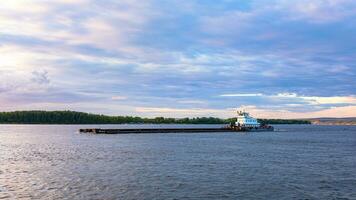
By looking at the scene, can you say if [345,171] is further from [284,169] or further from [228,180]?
[228,180]

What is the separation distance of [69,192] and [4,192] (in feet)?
16.0

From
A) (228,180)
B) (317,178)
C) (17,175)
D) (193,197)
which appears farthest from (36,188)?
(317,178)

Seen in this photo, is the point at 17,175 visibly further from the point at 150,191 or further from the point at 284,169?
the point at 284,169

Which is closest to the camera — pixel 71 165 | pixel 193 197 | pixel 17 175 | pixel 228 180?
pixel 193 197

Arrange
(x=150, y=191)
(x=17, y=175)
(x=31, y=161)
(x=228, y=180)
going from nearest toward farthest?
(x=150, y=191) < (x=228, y=180) < (x=17, y=175) < (x=31, y=161)

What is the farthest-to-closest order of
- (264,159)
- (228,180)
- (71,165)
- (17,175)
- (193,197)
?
(264,159) → (71,165) → (17,175) → (228,180) → (193,197)

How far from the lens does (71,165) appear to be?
181 feet

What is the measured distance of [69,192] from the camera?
35.8 m

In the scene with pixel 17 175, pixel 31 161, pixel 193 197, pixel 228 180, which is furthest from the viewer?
pixel 31 161

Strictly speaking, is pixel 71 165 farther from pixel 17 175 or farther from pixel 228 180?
pixel 228 180

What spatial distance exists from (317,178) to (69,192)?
75.6 feet

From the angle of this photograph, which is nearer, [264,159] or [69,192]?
[69,192]

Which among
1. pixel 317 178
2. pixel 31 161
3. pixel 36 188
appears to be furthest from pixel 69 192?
pixel 31 161

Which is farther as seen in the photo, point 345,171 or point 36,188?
point 345,171
